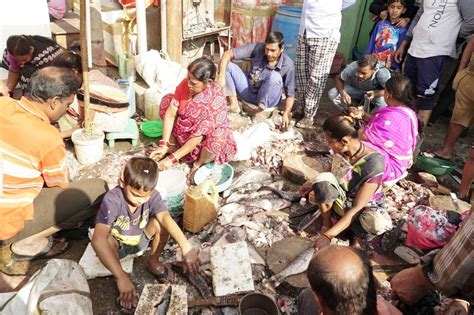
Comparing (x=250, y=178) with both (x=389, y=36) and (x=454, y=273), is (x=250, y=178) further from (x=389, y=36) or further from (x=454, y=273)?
(x=389, y=36)

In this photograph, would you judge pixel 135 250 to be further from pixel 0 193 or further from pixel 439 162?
pixel 439 162

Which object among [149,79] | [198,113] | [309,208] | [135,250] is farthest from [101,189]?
[149,79]

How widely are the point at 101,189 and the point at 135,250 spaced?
66cm

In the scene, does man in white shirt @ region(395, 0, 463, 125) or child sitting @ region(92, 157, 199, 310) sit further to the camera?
man in white shirt @ region(395, 0, 463, 125)

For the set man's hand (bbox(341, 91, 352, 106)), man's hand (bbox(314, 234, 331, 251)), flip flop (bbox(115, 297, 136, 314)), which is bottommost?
flip flop (bbox(115, 297, 136, 314))

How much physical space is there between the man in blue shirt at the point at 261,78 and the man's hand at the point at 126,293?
3259mm

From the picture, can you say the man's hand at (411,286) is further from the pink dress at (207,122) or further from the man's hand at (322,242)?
the pink dress at (207,122)

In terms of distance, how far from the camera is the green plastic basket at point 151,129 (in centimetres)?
505

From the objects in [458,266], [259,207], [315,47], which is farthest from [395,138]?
[315,47]

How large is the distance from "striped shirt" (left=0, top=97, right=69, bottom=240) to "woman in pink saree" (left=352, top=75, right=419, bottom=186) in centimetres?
284

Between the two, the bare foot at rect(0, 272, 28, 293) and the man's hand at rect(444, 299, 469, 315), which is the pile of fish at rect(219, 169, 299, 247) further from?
the bare foot at rect(0, 272, 28, 293)

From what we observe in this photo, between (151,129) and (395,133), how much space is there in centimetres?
284

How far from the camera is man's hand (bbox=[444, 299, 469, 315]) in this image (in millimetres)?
2468

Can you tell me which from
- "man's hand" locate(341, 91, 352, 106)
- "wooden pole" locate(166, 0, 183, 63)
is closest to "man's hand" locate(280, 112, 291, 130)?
"man's hand" locate(341, 91, 352, 106)
